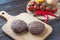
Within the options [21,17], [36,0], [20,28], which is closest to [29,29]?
[20,28]

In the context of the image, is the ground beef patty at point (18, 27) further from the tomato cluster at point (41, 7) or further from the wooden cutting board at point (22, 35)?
the tomato cluster at point (41, 7)

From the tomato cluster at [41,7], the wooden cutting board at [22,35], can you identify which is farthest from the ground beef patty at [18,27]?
the tomato cluster at [41,7]

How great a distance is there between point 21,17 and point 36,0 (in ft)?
0.51

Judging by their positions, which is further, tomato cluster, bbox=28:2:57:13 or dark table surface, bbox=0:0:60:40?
tomato cluster, bbox=28:2:57:13

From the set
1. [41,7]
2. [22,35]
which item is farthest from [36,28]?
[41,7]

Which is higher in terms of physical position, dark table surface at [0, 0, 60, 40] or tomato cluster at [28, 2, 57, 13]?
tomato cluster at [28, 2, 57, 13]

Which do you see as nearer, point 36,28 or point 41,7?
point 36,28

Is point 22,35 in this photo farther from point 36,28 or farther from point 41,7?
point 41,7

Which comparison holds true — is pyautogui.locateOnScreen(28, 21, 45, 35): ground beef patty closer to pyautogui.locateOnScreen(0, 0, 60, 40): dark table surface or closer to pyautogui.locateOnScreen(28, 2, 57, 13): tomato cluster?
pyautogui.locateOnScreen(0, 0, 60, 40): dark table surface

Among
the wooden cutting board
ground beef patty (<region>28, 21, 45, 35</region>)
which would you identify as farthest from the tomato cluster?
ground beef patty (<region>28, 21, 45, 35</region>)

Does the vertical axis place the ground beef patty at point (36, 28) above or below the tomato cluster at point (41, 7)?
below

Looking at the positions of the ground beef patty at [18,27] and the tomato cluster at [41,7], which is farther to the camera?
the tomato cluster at [41,7]

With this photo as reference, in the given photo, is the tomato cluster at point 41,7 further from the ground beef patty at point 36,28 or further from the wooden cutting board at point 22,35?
the ground beef patty at point 36,28

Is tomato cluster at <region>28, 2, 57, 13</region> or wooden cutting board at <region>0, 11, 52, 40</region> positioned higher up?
tomato cluster at <region>28, 2, 57, 13</region>
